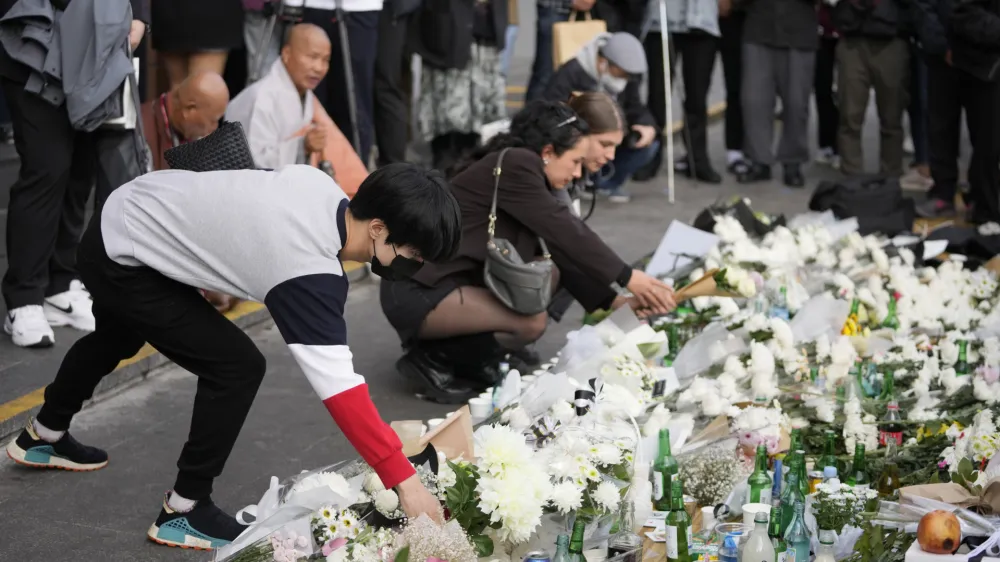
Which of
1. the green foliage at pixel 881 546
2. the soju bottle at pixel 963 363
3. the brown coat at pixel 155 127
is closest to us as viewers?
the green foliage at pixel 881 546

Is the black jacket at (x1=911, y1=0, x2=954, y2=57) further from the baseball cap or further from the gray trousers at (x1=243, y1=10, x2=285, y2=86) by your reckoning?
the gray trousers at (x1=243, y1=10, x2=285, y2=86)

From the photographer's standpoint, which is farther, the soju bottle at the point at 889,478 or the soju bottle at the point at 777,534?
the soju bottle at the point at 889,478

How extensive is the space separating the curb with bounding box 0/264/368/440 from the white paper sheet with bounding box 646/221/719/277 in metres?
1.93

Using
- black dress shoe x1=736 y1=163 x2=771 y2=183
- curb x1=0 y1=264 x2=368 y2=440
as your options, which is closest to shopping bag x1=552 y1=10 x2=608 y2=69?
black dress shoe x1=736 y1=163 x2=771 y2=183

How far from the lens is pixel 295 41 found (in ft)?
22.3

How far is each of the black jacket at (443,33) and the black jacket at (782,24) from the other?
2167mm

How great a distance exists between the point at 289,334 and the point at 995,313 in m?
3.65

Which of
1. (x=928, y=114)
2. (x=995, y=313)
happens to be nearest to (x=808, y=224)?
(x=995, y=313)

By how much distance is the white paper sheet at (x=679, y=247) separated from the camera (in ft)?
22.3

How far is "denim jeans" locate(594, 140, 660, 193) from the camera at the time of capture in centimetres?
949

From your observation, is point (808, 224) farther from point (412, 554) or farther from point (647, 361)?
point (412, 554)

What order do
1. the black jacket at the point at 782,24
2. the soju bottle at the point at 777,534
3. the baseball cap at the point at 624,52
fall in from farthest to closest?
the black jacket at the point at 782,24 → the baseball cap at the point at 624,52 → the soju bottle at the point at 777,534

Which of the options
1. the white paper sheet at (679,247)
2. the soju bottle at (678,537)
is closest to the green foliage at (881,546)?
the soju bottle at (678,537)

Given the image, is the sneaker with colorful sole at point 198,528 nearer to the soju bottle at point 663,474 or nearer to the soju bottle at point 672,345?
the soju bottle at point 663,474
